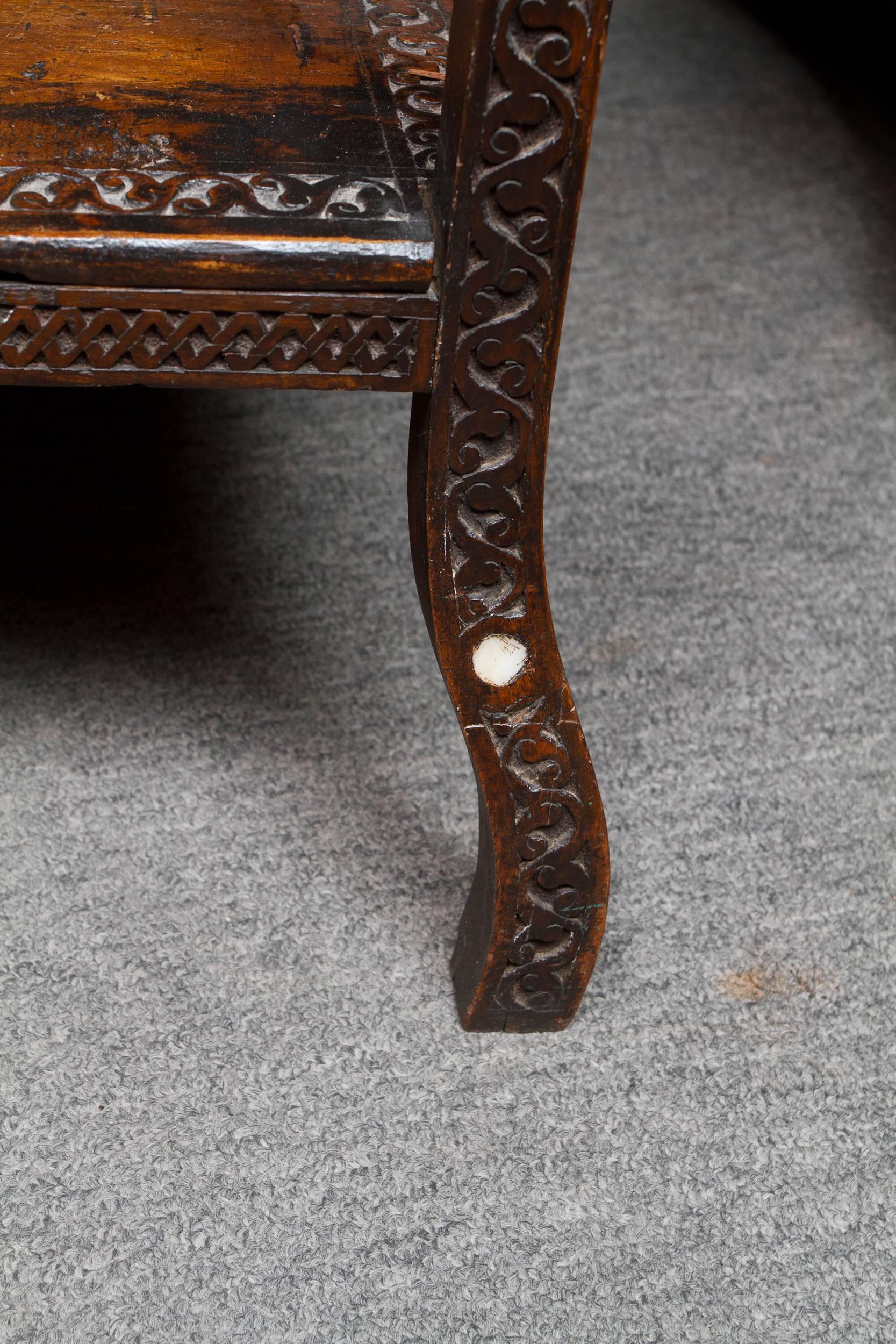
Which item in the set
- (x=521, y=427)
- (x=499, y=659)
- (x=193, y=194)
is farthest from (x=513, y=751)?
(x=193, y=194)

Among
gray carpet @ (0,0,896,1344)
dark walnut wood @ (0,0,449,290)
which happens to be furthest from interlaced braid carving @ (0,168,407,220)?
gray carpet @ (0,0,896,1344)

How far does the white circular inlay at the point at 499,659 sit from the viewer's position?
0.70 meters

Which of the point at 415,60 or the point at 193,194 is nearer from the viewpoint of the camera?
the point at 193,194

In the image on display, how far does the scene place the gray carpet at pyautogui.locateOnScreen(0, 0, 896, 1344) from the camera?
2.35ft

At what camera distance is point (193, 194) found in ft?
2.01

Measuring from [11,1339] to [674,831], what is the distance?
1.65 ft

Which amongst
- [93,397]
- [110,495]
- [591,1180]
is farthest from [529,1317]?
[93,397]

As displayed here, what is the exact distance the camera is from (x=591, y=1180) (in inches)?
29.8

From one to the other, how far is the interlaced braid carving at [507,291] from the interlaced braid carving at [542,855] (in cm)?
7

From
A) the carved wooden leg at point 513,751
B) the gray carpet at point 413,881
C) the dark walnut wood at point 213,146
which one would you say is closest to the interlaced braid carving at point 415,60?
the dark walnut wood at point 213,146

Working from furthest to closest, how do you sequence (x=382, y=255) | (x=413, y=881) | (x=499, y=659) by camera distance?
1. (x=413, y=881)
2. (x=499, y=659)
3. (x=382, y=255)

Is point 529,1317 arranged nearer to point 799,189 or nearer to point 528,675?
point 528,675

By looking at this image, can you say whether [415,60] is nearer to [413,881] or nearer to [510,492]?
[510,492]

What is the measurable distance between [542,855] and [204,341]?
12.4 inches
